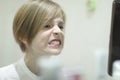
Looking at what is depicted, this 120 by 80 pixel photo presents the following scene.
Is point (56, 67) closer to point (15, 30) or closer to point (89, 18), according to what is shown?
point (15, 30)

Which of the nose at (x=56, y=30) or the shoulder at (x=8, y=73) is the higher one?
the nose at (x=56, y=30)

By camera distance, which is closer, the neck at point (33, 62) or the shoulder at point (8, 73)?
the neck at point (33, 62)

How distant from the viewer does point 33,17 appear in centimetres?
47

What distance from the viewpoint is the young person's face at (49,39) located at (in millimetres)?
417

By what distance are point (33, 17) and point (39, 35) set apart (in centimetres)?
6

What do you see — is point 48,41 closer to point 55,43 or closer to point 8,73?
point 55,43

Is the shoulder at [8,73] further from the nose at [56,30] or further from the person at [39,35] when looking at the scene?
the nose at [56,30]

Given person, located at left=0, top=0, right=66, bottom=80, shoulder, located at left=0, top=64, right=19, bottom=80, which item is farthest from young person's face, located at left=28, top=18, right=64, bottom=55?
shoulder, located at left=0, top=64, right=19, bottom=80

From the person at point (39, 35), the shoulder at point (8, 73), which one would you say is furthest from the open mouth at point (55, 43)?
the shoulder at point (8, 73)

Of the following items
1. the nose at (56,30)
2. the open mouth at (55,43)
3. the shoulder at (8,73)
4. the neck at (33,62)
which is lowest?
the shoulder at (8,73)

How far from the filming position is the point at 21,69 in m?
0.54

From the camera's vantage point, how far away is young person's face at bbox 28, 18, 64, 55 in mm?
417

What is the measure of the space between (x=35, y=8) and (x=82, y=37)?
14.1 inches

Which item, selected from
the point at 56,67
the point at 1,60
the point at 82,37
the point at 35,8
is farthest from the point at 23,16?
the point at 1,60
